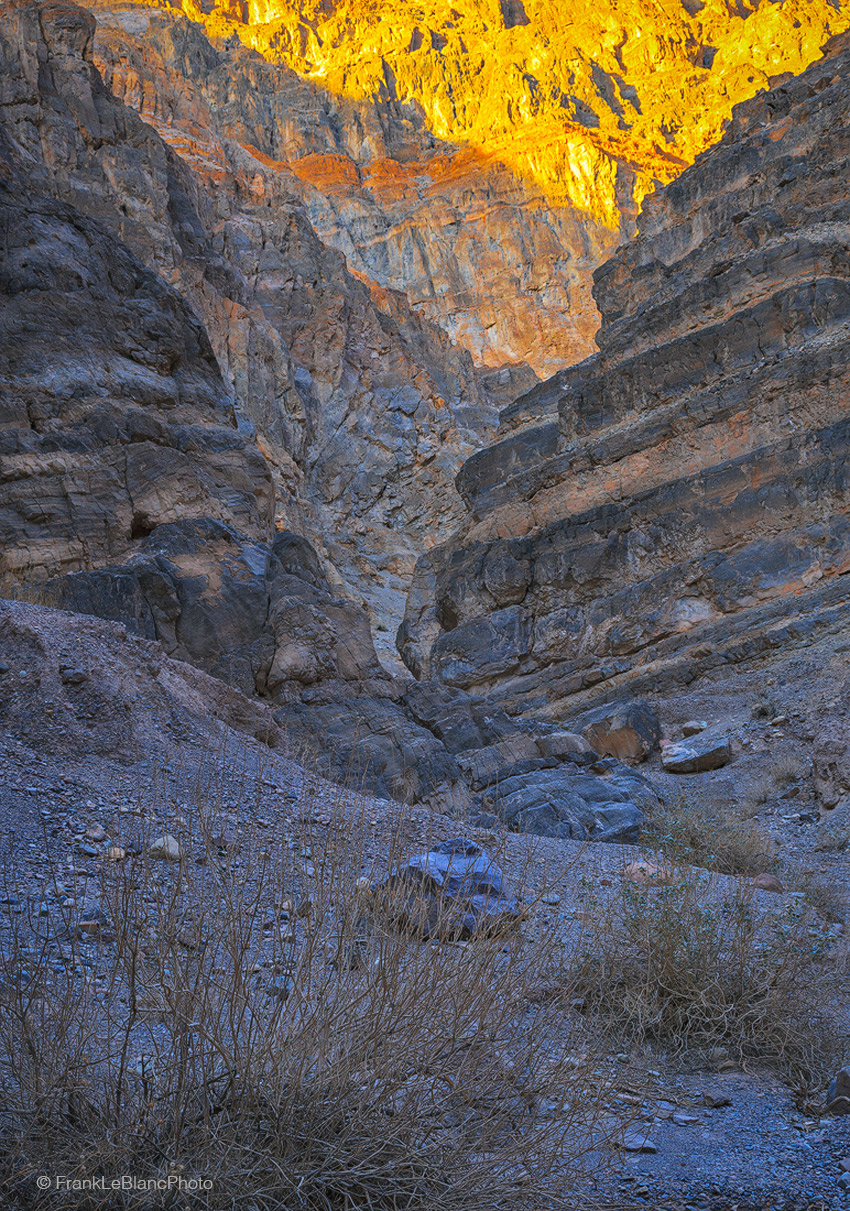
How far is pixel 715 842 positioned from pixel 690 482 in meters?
15.1

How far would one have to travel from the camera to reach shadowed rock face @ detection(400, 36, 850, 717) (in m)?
20.1

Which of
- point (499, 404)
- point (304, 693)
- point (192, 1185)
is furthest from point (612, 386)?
point (499, 404)

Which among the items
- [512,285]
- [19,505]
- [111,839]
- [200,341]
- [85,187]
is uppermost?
[512,285]

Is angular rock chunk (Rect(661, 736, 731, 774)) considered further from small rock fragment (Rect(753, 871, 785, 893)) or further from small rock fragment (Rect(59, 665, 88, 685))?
small rock fragment (Rect(59, 665, 88, 685))

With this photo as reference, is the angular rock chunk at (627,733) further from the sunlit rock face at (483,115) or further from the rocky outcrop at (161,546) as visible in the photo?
the sunlit rock face at (483,115)

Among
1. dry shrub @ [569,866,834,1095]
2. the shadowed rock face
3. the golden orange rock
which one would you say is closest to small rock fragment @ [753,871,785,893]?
dry shrub @ [569,866,834,1095]

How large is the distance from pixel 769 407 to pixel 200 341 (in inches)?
576

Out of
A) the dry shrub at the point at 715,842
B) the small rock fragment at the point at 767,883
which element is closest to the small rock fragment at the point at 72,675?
the dry shrub at the point at 715,842

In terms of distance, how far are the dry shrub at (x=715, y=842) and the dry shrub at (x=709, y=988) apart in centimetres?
196

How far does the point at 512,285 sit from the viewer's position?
254 ft

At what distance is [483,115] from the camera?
9306 centimetres

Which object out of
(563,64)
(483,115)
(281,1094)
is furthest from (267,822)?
(563,64)

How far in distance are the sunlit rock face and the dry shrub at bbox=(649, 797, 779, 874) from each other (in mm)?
65180

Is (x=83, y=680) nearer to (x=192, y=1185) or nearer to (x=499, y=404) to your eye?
(x=192, y=1185)
